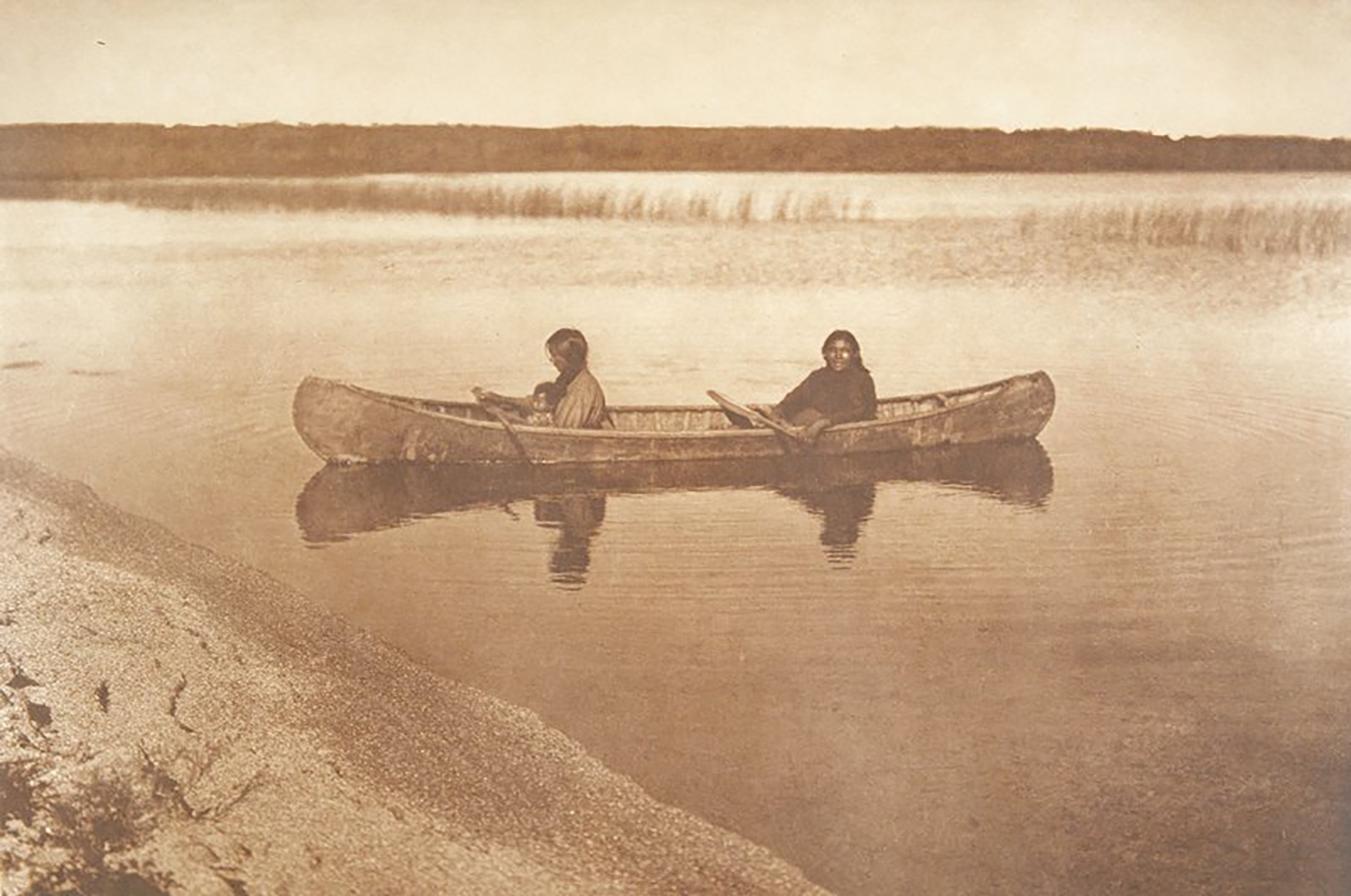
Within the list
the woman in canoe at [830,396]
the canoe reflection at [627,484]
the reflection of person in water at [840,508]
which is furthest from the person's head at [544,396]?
the reflection of person in water at [840,508]

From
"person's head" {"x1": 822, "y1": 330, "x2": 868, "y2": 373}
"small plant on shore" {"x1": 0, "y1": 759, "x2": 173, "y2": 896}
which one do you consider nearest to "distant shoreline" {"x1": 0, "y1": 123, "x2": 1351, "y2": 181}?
"person's head" {"x1": 822, "y1": 330, "x2": 868, "y2": 373}

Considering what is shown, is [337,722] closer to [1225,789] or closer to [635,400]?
[635,400]

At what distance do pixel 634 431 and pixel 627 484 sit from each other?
0.59ft

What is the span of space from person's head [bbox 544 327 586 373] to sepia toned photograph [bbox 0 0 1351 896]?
0.08 ft

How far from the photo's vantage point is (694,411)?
4820 mm

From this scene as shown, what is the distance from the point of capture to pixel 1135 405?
15.7 feet

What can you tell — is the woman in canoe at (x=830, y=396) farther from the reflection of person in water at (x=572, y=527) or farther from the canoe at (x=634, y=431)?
the reflection of person in water at (x=572, y=527)

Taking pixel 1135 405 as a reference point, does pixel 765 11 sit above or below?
above

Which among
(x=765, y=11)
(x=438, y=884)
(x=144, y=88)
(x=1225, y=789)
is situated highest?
(x=765, y=11)

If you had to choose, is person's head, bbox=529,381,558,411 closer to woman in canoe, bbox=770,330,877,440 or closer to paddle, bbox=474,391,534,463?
paddle, bbox=474,391,534,463

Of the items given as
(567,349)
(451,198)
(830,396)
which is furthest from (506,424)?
(830,396)

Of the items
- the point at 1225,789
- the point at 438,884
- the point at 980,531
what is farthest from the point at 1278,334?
the point at 438,884

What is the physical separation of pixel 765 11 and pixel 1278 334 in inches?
78.6

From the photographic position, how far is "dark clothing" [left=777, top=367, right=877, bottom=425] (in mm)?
4785
